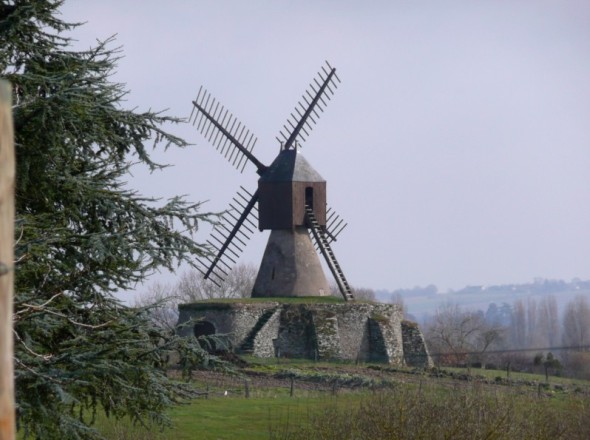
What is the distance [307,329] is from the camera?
110ft

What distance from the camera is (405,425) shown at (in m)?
12.6

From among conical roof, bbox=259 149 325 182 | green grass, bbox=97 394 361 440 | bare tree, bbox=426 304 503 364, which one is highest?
conical roof, bbox=259 149 325 182

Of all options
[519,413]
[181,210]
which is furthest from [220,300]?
[181,210]

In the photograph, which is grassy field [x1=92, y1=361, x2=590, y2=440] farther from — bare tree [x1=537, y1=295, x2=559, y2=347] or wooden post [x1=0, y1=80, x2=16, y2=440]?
bare tree [x1=537, y1=295, x2=559, y2=347]

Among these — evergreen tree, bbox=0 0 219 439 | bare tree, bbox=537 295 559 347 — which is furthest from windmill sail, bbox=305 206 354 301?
bare tree, bbox=537 295 559 347

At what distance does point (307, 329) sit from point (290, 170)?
17.4ft

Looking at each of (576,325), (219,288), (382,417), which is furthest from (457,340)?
(576,325)

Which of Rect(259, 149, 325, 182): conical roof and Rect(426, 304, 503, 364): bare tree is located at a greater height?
Rect(259, 149, 325, 182): conical roof

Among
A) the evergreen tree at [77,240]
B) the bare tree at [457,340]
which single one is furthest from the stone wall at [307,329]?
the evergreen tree at [77,240]

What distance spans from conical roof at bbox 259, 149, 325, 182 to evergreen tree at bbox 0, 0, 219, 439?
24.2 meters

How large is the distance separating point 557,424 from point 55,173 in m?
7.94

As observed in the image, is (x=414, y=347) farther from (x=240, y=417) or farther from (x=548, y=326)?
(x=548, y=326)

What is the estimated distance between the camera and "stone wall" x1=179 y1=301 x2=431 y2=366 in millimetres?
33031

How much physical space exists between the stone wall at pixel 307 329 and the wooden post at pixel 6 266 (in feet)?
98.2
